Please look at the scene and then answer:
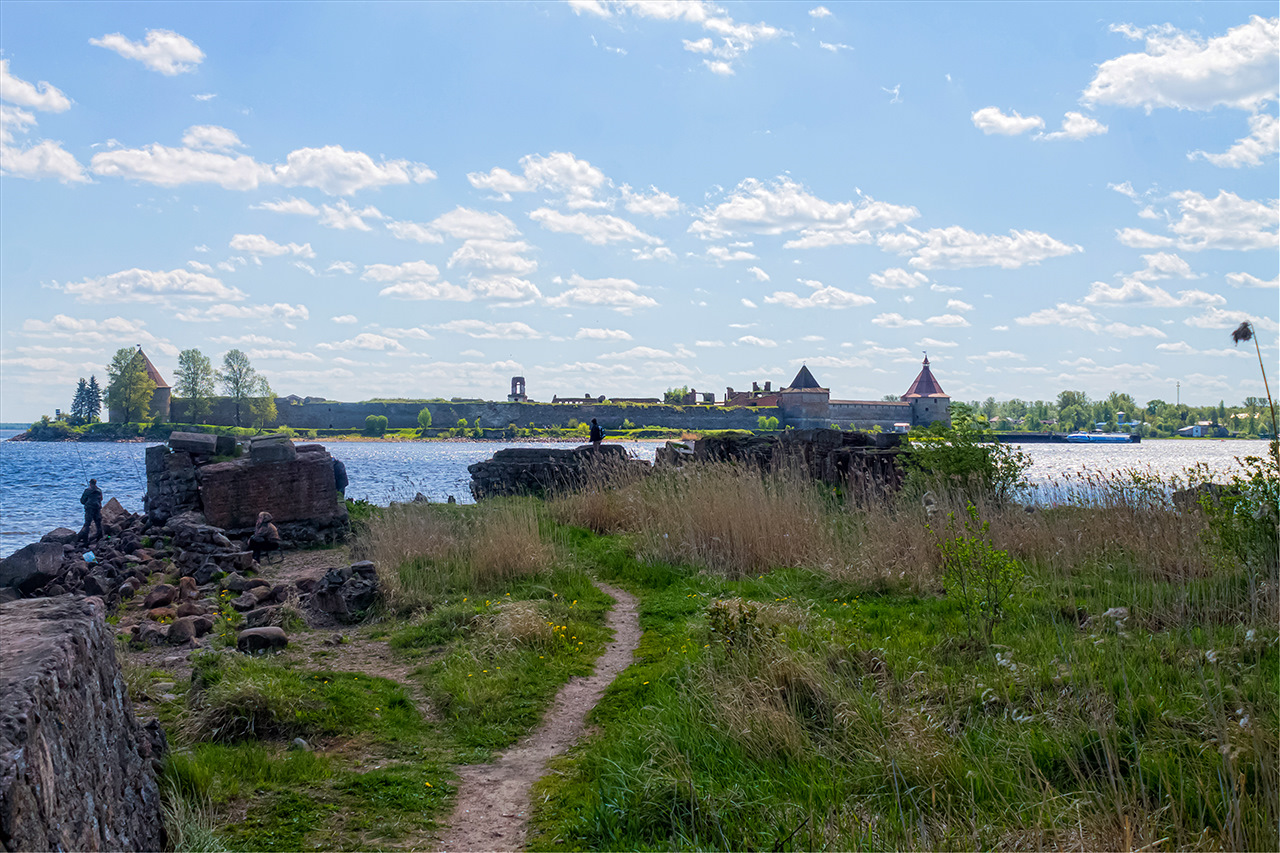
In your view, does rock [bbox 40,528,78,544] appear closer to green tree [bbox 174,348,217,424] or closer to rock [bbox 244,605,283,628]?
rock [bbox 244,605,283,628]

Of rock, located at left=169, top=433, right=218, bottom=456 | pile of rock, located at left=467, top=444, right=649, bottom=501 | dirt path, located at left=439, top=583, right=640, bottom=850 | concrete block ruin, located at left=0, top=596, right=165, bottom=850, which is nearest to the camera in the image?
concrete block ruin, located at left=0, top=596, right=165, bottom=850

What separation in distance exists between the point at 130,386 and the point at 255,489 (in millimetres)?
79148

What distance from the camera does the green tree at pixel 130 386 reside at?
78.9m

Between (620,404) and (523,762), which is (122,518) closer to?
(523,762)

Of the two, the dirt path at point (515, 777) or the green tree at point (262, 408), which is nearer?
the dirt path at point (515, 777)

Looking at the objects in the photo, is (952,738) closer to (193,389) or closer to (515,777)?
(515,777)

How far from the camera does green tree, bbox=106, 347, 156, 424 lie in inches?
3108

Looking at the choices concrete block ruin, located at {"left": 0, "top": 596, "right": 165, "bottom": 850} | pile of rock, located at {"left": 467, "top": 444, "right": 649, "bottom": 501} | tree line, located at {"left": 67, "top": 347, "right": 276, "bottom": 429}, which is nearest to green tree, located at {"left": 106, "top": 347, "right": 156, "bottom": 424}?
tree line, located at {"left": 67, "top": 347, "right": 276, "bottom": 429}

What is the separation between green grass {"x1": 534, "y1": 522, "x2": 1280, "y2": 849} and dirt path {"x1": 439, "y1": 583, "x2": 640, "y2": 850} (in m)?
0.15

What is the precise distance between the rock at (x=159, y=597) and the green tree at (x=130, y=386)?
82.4 m

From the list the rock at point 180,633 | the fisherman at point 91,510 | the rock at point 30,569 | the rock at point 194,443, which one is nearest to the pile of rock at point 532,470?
the rock at point 194,443

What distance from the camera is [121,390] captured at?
80188 mm

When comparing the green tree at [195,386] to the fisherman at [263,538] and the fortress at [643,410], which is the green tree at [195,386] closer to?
the fortress at [643,410]

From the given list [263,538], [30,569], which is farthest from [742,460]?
[30,569]
